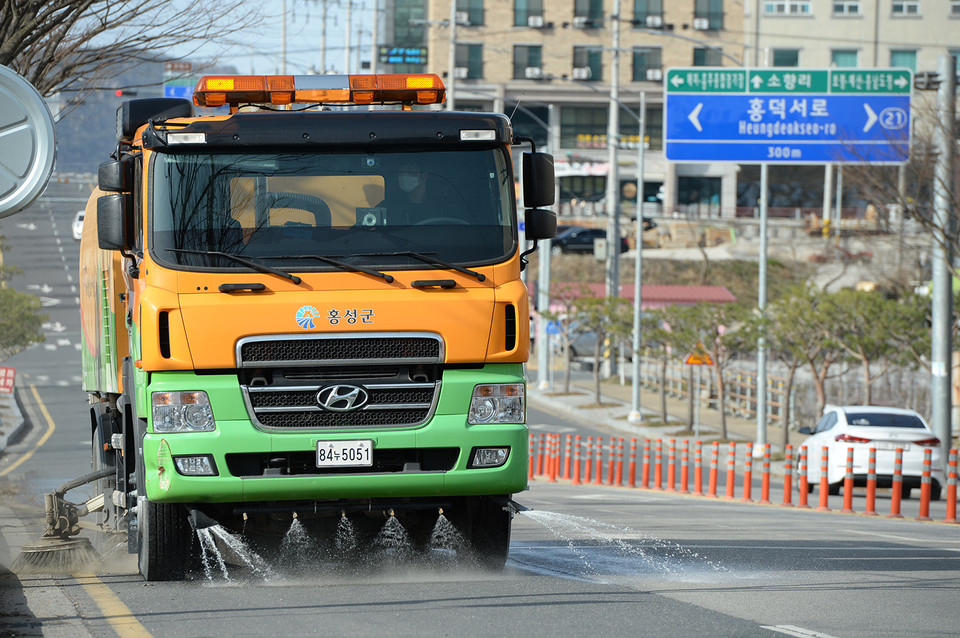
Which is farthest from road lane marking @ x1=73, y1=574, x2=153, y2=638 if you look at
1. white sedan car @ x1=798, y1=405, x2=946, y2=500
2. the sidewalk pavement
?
the sidewalk pavement

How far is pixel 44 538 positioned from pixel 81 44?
316 inches

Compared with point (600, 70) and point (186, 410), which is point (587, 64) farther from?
point (186, 410)

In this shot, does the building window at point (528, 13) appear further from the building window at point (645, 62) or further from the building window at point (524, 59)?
the building window at point (645, 62)

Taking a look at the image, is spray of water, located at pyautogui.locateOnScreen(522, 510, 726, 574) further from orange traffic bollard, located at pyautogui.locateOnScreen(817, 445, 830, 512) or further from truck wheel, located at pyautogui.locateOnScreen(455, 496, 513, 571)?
orange traffic bollard, located at pyautogui.locateOnScreen(817, 445, 830, 512)

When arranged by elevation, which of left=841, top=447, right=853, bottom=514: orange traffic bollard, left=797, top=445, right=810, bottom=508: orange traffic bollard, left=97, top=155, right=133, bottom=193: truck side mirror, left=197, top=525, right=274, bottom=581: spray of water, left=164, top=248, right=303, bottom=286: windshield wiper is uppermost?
left=97, top=155, right=133, bottom=193: truck side mirror

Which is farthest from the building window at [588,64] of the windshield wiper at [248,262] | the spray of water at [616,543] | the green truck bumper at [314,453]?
the windshield wiper at [248,262]

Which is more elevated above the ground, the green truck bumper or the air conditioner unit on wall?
the air conditioner unit on wall

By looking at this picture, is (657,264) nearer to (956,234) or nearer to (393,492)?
(956,234)

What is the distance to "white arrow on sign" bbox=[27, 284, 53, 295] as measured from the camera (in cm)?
6797

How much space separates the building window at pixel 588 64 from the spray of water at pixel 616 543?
73.3 meters

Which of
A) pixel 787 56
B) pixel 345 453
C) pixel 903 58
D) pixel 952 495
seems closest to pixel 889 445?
pixel 952 495

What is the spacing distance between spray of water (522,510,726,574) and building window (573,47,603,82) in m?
73.3

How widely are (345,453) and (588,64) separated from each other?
81382 mm

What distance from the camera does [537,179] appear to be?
9281 mm
